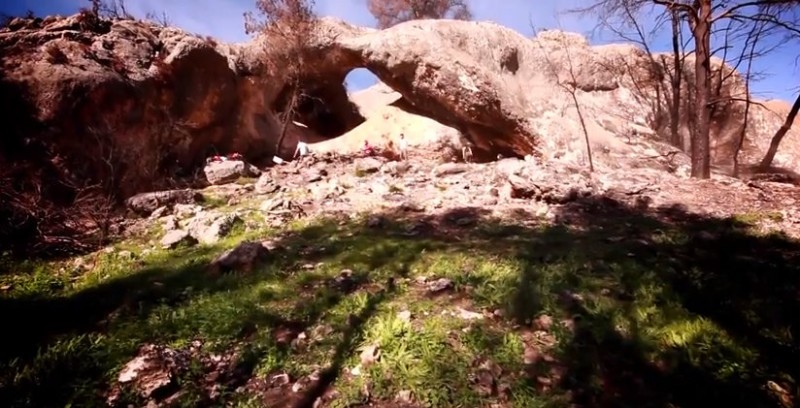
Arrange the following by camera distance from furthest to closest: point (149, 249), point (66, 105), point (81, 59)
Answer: point (81, 59)
point (66, 105)
point (149, 249)

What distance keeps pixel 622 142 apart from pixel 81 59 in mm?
13569

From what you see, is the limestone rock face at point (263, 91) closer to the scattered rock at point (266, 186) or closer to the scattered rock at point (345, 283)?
the scattered rock at point (266, 186)

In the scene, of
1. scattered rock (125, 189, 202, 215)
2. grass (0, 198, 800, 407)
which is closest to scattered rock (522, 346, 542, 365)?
grass (0, 198, 800, 407)

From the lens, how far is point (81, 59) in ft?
Answer: 27.2

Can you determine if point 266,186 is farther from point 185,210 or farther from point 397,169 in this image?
point 397,169

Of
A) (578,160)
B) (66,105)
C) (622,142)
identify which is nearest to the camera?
(66,105)

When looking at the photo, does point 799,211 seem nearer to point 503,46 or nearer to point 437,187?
point 437,187

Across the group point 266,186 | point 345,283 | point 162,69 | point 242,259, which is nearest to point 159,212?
point 266,186

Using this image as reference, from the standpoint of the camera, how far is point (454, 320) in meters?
3.47

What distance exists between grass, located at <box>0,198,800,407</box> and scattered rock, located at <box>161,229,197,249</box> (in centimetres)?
35

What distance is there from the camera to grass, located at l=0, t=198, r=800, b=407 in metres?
2.70

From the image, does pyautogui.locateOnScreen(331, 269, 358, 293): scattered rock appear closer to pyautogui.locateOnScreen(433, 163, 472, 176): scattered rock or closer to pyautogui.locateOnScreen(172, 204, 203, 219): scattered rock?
pyautogui.locateOnScreen(172, 204, 203, 219): scattered rock

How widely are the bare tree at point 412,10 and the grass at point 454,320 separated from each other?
19763mm

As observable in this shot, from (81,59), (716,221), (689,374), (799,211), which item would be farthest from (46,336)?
(799,211)
